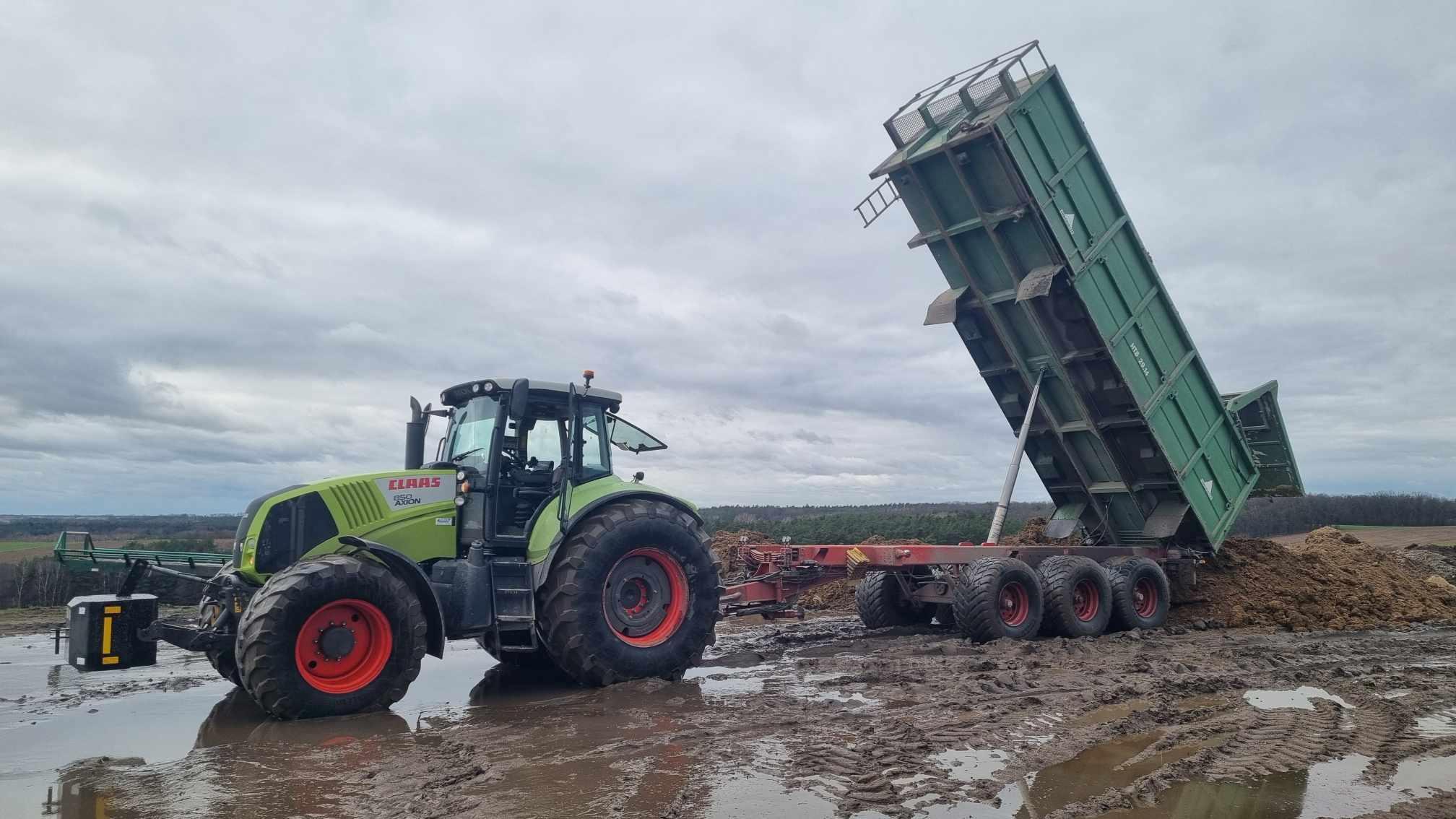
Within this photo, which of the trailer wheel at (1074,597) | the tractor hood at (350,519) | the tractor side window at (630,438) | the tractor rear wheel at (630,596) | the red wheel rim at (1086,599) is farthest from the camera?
the red wheel rim at (1086,599)

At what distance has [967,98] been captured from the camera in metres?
9.28

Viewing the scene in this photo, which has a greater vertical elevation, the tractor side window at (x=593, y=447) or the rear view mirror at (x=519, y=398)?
the rear view mirror at (x=519, y=398)

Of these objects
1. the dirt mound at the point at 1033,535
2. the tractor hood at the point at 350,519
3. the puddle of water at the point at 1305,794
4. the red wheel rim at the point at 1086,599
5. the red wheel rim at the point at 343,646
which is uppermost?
the tractor hood at the point at 350,519

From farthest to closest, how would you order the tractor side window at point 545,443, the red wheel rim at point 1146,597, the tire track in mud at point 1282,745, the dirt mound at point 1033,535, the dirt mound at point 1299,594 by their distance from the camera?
the dirt mound at point 1033,535 → the dirt mound at point 1299,594 → the red wheel rim at point 1146,597 → the tractor side window at point 545,443 → the tire track in mud at point 1282,745

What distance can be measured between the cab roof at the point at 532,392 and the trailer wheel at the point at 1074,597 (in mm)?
4901

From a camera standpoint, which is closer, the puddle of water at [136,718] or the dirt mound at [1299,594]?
the puddle of water at [136,718]

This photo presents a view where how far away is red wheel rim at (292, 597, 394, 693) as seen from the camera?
19.8 feet

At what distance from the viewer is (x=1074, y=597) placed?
10164 millimetres

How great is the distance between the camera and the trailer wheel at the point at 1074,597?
9.82 m

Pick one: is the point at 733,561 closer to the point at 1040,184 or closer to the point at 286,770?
the point at 1040,184

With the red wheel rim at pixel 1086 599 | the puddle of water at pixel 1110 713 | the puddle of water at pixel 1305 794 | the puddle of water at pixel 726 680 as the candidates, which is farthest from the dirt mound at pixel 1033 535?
the puddle of water at pixel 1305 794

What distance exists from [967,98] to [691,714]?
631 centimetres

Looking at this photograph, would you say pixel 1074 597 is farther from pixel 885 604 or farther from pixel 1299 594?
pixel 1299 594

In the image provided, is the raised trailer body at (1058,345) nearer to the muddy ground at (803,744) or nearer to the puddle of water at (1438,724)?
the muddy ground at (803,744)
